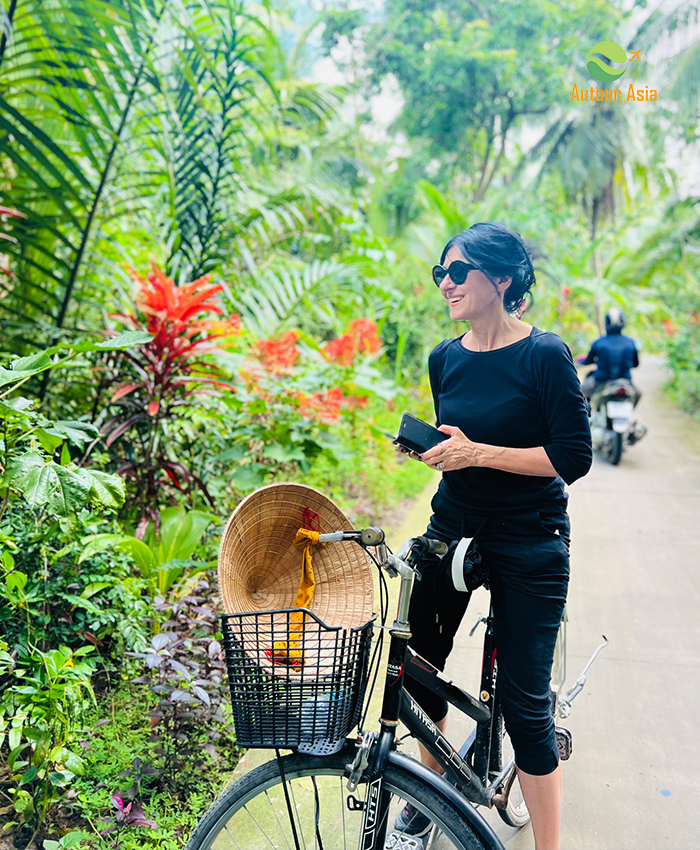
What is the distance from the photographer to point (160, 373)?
350cm

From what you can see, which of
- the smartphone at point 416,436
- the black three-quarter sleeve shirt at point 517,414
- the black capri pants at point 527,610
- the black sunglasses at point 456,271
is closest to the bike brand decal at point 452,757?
the black capri pants at point 527,610

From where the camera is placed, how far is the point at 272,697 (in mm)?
1396

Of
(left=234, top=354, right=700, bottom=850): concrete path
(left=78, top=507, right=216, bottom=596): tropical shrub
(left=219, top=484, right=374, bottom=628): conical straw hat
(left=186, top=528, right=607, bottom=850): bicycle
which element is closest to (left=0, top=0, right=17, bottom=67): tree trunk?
(left=78, top=507, right=216, bottom=596): tropical shrub

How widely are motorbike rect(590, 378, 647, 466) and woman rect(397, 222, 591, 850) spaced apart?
19.0ft

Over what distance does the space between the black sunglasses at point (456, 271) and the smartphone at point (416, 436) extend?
1.24 feet

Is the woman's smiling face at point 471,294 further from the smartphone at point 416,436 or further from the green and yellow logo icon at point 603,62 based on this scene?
the green and yellow logo icon at point 603,62

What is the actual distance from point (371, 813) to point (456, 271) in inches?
49.8

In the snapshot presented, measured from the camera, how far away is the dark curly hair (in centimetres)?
175

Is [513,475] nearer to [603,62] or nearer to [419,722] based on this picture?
[419,722]

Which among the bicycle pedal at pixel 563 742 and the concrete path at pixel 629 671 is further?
the concrete path at pixel 629 671

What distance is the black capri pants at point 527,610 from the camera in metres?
1.77

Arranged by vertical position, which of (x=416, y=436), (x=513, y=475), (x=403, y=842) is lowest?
(x=403, y=842)

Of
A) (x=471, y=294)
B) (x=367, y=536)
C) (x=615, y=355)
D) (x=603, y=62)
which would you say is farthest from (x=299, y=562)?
(x=615, y=355)

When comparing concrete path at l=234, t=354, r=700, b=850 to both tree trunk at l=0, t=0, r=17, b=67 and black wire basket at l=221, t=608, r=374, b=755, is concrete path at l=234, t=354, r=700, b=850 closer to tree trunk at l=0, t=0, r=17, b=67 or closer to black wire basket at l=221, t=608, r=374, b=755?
black wire basket at l=221, t=608, r=374, b=755
